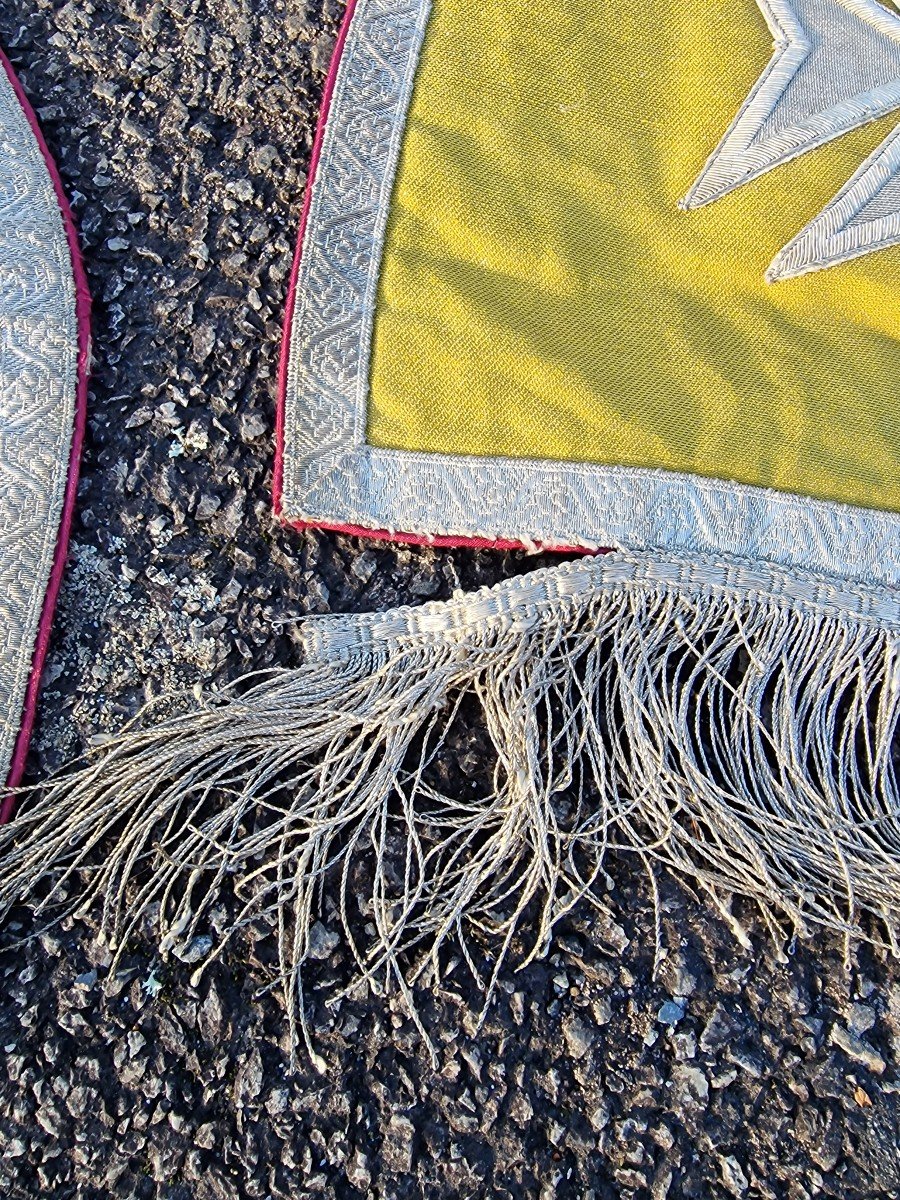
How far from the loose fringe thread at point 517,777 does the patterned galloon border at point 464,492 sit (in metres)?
0.04

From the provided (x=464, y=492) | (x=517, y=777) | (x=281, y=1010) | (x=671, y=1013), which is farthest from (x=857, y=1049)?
(x=464, y=492)

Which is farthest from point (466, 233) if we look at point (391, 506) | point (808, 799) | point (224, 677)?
point (808, 799)

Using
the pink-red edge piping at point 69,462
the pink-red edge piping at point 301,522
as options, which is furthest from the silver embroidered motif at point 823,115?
the pink-red edge piping at point 69,462

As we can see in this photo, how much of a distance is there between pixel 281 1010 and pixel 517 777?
10.6 inches

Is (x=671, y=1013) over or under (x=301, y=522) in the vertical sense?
under

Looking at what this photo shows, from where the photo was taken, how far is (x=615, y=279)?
1065mm

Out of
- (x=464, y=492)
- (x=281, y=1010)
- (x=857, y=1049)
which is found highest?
(x=464, y=492)

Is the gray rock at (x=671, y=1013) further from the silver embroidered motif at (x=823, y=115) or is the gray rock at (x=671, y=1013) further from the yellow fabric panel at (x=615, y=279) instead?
the silver embroidered motif at (x=823, y=115)

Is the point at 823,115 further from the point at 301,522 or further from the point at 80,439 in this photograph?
the point at 80,439

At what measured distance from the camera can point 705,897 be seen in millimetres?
915

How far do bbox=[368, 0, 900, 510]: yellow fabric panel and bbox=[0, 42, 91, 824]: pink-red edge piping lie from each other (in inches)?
11.2

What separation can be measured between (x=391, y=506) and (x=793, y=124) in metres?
0.59

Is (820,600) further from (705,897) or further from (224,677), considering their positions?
(224,677)

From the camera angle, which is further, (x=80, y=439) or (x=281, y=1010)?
(x=80, y=439)
